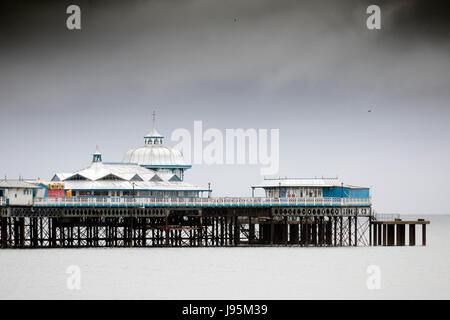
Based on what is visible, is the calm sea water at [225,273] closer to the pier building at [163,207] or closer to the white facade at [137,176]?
the pier building at [163,207]

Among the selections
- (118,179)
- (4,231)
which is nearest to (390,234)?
(118,179)

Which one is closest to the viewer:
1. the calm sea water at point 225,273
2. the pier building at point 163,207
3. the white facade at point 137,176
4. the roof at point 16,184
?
the calm sea water at point 225,273

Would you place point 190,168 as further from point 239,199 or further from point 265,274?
point 265,274

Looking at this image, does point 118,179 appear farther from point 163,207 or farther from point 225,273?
point 225,273

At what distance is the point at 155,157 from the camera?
121 meters

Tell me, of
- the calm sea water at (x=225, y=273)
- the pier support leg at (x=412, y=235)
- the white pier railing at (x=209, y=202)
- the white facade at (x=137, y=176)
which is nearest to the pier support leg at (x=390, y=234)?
the calm sea water at (x=225, y=273)

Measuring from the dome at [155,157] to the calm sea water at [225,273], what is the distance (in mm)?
20597

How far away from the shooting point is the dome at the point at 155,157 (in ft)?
396

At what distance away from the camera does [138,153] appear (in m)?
121

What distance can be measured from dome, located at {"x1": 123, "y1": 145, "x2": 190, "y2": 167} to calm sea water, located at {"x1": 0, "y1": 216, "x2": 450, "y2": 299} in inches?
811

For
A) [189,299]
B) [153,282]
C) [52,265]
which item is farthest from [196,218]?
[189,299]

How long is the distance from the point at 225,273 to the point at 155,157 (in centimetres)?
3965

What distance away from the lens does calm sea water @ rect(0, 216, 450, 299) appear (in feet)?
240

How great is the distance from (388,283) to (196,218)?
3341 cm
